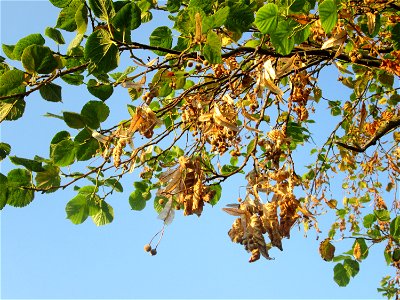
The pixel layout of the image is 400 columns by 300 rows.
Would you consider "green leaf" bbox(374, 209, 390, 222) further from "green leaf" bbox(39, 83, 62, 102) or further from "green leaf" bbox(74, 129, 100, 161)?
"green leaf" bbox(39, 83, 62, 102)

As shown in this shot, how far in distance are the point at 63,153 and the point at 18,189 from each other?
1.03 ft

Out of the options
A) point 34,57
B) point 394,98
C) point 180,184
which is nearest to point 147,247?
point 180,184

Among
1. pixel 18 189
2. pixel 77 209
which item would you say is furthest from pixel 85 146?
pixel 77 209

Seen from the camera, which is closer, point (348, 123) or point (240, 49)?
point (240, 49)

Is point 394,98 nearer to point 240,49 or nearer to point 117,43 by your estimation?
point 240,49

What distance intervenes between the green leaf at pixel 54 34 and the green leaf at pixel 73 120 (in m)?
0.40

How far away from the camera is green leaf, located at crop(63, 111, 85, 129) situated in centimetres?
202

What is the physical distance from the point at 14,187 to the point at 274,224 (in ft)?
4.64

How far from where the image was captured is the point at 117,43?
178 centimetres

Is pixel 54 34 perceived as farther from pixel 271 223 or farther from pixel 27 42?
pixel 271 223

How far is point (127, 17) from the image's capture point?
178 centimetres

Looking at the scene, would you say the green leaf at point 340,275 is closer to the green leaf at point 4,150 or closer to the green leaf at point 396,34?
the green leaf at point 396,34

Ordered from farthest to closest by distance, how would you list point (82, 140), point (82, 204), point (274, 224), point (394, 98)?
point (394, 98) → point (82, 204) → point (82, 140) → point (274, 224)

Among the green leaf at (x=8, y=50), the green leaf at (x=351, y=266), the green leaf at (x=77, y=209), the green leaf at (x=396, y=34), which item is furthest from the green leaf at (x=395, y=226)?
the green leaf at (x=8, y=50)
